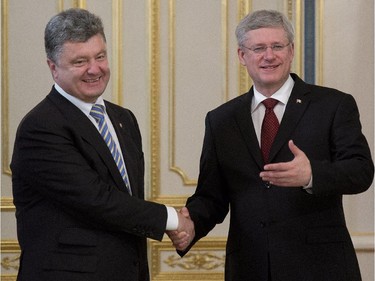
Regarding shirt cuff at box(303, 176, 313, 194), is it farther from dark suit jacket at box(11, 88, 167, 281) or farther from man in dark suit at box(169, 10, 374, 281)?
dark suit jacket at box(11, 88, 167, 281)

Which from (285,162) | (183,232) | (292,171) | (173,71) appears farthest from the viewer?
(173,71)

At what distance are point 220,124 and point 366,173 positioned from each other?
54 centimetres

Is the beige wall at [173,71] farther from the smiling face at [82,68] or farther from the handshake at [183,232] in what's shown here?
the smiling face at [82,68]

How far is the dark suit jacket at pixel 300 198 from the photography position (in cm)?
262

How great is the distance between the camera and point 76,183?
99.0 inches

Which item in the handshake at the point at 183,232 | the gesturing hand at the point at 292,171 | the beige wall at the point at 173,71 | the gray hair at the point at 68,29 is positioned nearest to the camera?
the gesturing hand at the point at 292,171

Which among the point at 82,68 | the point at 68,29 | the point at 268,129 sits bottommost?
the point at 268,129

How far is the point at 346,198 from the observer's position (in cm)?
424

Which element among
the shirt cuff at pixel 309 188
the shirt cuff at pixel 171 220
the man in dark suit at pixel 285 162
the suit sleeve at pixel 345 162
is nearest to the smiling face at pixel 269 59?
the man in dark suit at pixel 285 162

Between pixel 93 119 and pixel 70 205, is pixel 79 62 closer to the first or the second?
pixel 93 119

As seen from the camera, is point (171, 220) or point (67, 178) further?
point (171, 220)

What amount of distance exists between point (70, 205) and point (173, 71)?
6.31ft

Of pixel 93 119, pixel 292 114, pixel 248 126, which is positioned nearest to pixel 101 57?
pixel 93 119

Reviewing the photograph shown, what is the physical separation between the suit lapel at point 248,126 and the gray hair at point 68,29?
0.56m
